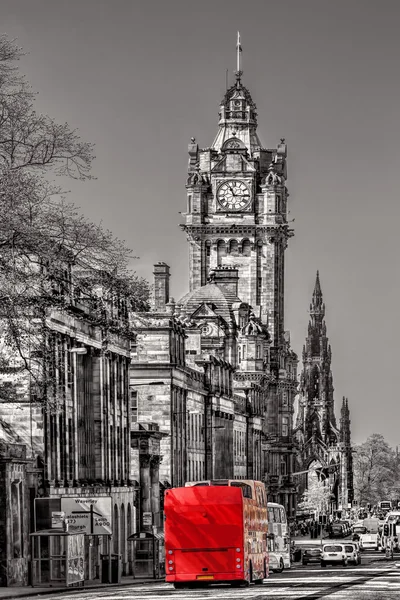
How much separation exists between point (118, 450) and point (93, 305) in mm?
35999

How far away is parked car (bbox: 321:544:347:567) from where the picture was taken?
4510 inches

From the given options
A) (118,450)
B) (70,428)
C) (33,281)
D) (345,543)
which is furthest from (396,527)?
(33,281)

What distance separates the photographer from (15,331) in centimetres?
6188

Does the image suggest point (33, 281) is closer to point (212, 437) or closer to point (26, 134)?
point (26, 134)

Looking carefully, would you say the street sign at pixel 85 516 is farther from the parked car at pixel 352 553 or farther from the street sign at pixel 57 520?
the parked car at pixel 352 553

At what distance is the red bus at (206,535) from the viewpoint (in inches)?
2783

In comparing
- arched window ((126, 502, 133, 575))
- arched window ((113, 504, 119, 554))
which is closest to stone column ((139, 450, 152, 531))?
arched window ((126, 502, 133, 575))

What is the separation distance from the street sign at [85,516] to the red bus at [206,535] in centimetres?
1328

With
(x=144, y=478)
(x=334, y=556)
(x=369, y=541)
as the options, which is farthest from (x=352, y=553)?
(x=369, y=541)

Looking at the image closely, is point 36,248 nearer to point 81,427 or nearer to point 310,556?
point 81,427

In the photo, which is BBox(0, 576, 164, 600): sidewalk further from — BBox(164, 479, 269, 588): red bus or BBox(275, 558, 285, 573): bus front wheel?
BBox(275, 558, 285, 573): bus front wheel

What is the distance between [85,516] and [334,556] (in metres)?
32.8

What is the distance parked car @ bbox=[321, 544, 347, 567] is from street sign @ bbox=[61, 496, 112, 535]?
95.2 ft

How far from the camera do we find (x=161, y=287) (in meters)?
Result: 174
